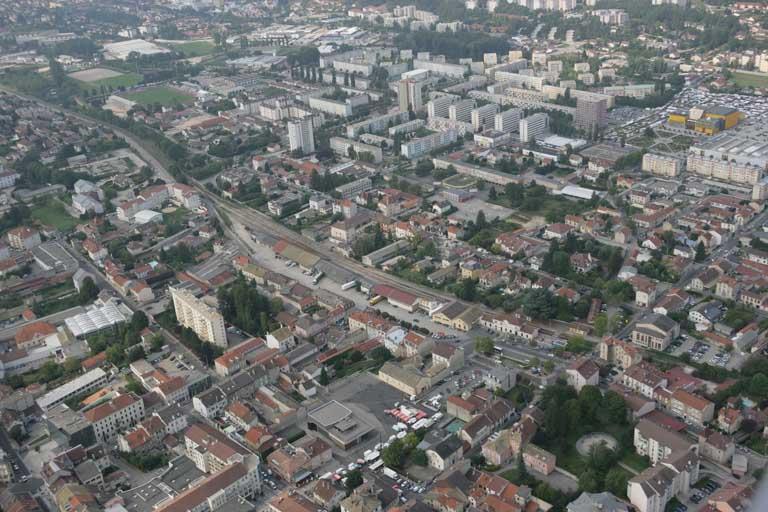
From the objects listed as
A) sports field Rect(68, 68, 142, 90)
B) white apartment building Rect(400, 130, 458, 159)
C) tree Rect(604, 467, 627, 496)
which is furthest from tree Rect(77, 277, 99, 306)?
sports field Rect(68, 68, 142, 90)

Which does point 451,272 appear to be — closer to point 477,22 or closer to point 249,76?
point 249,76

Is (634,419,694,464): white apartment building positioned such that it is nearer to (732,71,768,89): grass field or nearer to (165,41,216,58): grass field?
(732,71,768,89): grass field

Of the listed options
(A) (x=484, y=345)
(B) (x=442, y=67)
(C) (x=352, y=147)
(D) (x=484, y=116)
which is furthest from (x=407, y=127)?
(A) (x=484, y=345)

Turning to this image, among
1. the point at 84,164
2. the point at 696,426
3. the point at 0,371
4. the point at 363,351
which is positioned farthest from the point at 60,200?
the point at 696,426

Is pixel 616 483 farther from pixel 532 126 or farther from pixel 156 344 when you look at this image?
pixel 532 126

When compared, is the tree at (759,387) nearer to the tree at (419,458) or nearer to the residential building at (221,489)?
the tree at (419,458)

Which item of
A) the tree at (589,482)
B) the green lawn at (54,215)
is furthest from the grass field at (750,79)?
the green lawn at (54,215)
